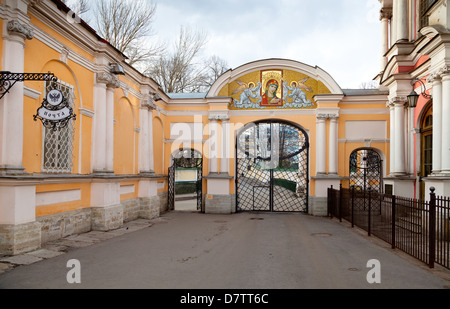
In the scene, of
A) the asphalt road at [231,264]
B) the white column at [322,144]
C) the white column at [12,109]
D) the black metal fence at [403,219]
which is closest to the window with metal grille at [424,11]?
the white column at [322,144]

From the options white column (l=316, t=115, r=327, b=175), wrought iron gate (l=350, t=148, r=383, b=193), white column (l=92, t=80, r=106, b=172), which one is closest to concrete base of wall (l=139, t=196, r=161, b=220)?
white column (l=92, t=80, r=106, b=172)

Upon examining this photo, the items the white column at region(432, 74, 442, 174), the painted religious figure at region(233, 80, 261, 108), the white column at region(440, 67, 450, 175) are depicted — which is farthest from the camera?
the painted religious figure at region(233, 80, 261, 108)

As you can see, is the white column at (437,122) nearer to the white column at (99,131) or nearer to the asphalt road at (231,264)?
the asphalt road at (231,264)

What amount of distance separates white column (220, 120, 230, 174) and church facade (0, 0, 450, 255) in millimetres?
67

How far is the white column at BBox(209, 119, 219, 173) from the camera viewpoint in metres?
15.7

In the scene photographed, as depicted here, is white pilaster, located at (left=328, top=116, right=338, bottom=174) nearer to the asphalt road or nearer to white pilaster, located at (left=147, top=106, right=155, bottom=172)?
the asphalt road

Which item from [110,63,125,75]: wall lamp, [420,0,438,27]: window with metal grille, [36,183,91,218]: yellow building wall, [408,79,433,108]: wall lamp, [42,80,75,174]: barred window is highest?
[420,0,438,27]: window with metal grille

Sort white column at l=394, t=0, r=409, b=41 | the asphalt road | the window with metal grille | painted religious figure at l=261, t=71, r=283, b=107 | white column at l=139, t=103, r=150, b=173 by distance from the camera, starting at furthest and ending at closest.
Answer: painted religious figure at l=261, t=71, r=283, b=107 → white column at l=139, t=103, r=150, b=173 → white column at l=394, t=0, r=409, b=41 → the window with metal grille → the asphalt road

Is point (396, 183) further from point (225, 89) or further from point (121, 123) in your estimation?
point (121, 123)

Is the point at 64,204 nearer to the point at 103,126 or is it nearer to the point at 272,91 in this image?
the point at 103,126

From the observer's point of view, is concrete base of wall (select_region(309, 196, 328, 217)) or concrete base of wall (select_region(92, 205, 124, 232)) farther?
concrete base of wall (select_region(309, 196, 328, 217))

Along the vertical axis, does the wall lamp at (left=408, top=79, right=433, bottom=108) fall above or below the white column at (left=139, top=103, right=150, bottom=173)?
above

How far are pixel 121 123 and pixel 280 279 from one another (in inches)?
332

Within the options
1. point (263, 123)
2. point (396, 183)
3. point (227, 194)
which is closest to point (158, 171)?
point (227, 194)
